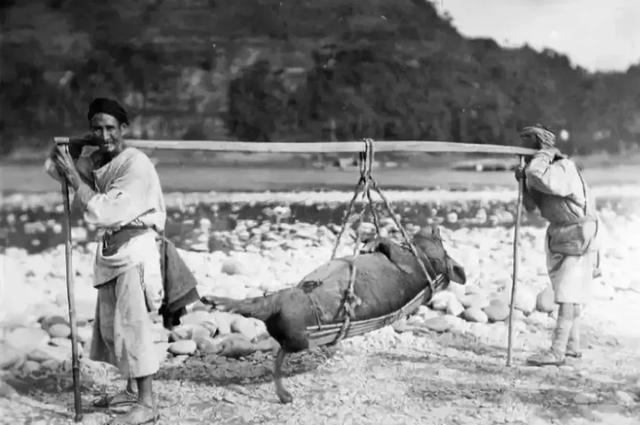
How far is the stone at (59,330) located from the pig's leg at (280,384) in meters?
0.77

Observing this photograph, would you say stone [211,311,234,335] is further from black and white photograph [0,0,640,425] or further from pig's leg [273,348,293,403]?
pig's leg [273,348,293,403]

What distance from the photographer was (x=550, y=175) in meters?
2.38

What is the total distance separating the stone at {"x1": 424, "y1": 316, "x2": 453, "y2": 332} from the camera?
113 inches

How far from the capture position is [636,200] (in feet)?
8.36

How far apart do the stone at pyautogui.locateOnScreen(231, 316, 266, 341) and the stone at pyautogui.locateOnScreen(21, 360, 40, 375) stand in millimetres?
718

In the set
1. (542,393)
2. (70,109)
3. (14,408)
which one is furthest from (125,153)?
(542,393)

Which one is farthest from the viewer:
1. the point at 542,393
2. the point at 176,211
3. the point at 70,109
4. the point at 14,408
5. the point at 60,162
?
the point at 176,211

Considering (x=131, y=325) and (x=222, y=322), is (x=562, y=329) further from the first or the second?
(x=131, y=325)

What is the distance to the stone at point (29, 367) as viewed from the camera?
234 centimetres

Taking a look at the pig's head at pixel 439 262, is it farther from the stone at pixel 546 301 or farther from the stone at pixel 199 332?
the stone at pixel 199 332

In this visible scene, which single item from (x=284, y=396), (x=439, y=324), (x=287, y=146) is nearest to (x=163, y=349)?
(x=284, y=396)

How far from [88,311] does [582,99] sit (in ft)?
6.33

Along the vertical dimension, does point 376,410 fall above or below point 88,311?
below

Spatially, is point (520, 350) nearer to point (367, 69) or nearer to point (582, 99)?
point (582, 99)
